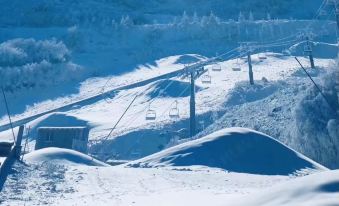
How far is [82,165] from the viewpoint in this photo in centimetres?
2277

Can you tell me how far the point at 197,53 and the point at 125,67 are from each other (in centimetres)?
700

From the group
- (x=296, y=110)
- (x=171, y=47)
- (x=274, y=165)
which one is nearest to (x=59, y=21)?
(x=171, y=47)

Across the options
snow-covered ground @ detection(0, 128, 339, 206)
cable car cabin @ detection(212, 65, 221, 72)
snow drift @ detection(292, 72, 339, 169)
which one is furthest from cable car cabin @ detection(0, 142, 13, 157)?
cable car cabin @ detection(212, 65, 221, 72)

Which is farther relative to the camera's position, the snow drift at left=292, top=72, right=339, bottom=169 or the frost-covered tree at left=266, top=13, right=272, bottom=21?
the frost-covered tree at left=266, top=13, right=272, bottom=21

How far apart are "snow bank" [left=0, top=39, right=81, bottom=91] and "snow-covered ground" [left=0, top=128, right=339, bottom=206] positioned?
37.1 meters

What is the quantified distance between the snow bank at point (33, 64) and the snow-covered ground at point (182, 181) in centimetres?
3712

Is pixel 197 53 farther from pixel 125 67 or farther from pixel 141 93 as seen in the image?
pixel 141 93

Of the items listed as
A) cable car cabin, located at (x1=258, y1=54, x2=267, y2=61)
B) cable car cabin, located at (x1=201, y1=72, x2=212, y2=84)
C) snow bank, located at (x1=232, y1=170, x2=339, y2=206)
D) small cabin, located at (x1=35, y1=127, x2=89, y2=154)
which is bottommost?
snow bank, located at (x1=232, y1=170, x2=339, y2=206)

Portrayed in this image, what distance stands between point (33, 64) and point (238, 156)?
4186 centimetres

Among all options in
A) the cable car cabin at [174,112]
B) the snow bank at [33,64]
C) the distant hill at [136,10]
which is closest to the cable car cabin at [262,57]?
the cable car cabin at [174,112]

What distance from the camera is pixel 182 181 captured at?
1894 cm

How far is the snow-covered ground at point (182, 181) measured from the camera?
37.4ft

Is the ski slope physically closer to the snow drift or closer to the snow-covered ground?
the snow drift

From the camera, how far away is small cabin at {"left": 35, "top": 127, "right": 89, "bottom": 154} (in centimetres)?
3189
